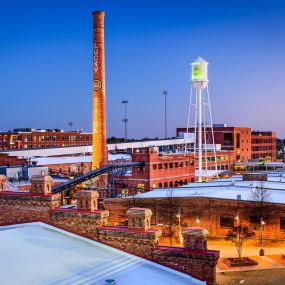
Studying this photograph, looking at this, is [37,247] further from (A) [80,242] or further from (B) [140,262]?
(B) [140,262]

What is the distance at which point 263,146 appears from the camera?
454 ft

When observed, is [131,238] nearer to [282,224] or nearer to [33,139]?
[282,224]

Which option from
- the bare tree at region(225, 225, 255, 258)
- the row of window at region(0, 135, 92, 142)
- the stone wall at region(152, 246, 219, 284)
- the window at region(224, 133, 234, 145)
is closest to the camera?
the stone wall at region(152, 246, 219, 284)

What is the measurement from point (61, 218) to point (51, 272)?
333cm

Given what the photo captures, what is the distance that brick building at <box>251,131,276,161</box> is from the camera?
430 ft

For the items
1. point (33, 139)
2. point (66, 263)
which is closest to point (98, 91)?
point (66, 263)

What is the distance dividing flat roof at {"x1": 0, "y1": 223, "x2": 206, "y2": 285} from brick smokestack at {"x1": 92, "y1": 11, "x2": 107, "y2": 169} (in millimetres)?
50046

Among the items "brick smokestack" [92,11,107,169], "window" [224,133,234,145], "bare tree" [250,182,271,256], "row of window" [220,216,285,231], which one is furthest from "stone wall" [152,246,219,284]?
"window" [224,133,234,145]

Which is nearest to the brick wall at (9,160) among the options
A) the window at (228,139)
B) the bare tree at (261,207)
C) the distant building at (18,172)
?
the distant building at (18,172)

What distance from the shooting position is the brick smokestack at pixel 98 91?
208 feet

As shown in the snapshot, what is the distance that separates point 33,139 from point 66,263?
421ft

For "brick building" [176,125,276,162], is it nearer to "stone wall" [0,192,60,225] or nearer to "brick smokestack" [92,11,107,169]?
"brick smokestack" [92,11,107,169]

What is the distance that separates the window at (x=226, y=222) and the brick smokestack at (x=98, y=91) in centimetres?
2575

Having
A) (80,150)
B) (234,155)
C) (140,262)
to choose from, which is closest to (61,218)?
(140,262)
